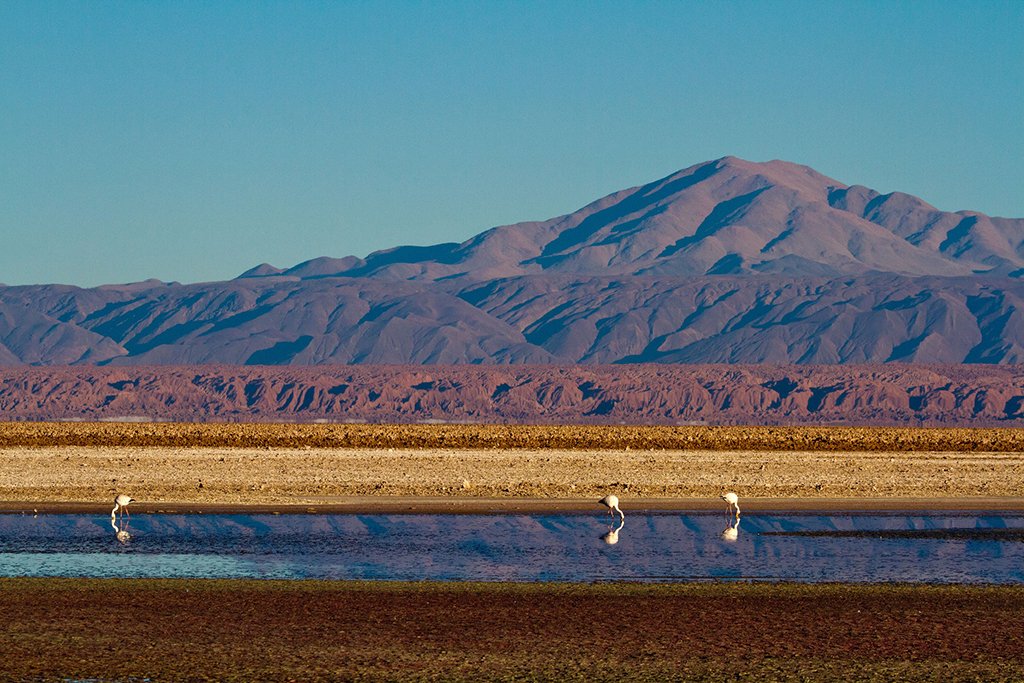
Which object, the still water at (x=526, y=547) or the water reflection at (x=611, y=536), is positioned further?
the water reflection at (x=611, y=536)

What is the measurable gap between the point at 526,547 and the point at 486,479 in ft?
53.9

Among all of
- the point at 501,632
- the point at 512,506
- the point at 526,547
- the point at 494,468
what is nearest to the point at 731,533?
the point at 526,547

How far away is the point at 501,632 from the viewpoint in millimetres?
16453

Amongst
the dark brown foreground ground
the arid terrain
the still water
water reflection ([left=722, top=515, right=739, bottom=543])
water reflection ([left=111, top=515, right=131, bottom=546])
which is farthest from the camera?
the arid terrain

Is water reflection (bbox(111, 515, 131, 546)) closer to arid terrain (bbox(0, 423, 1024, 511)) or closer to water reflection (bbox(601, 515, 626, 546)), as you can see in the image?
arid terrain (bbox(0, 423, 1024, 511))

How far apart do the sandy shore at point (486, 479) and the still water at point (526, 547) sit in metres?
3.00

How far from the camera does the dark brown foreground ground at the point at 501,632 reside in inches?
567

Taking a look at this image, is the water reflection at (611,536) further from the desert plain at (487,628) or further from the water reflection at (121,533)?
the water reflection at (121,533)

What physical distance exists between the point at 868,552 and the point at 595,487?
14.6 metres

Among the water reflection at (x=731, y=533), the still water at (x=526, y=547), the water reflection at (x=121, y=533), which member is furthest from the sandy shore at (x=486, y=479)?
the water reflection at (x=731, y=533)

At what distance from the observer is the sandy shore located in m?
33.5

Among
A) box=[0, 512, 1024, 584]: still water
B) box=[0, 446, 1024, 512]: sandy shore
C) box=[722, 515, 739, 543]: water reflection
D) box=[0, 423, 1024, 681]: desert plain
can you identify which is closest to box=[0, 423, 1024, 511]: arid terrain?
box=[0, 446, 1024, 512]: sandy shore

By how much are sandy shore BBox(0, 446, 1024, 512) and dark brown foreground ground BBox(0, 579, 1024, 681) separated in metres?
12.6

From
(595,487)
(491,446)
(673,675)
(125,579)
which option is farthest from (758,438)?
(673,675)
